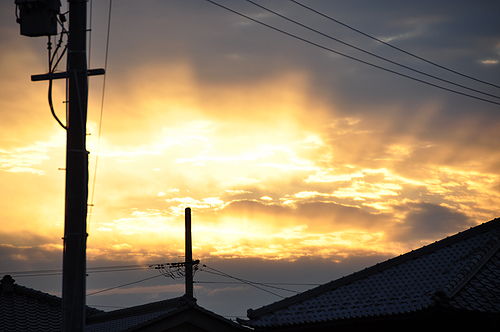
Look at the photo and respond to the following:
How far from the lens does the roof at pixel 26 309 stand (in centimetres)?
2955

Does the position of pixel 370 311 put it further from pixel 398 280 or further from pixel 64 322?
pixel 64 322

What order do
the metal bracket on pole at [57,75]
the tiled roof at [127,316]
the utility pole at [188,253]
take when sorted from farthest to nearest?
1. the utility pole at [188,253]
2. the tiled roof at [127,316]
3. the metal bracket on pole at [57,75]

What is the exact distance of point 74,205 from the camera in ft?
39.3

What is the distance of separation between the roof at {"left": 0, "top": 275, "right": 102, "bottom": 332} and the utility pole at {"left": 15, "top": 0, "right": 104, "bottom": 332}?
18576 millimetres

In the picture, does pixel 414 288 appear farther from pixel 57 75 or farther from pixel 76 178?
pixel 57 75

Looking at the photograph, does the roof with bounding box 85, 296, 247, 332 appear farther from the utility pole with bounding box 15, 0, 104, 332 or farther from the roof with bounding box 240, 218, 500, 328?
the utility pole with bounding box 15, 0, 104, 332

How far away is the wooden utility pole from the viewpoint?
38.0ft

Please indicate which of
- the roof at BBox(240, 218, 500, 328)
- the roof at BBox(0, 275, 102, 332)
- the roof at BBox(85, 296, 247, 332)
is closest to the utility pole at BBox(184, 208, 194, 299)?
the roof at BBox(85, 296, 247, 332)

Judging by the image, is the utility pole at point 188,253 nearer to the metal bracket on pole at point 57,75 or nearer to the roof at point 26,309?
the roof at point 26,309

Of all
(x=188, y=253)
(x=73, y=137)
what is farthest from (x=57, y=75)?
(x=188, y=253)

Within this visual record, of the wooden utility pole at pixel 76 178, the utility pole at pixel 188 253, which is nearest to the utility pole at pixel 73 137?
the wooden utility pole at pixel 76 178

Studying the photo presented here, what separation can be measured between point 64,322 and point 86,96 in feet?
14.0

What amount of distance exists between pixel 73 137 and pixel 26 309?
2213 centimetres

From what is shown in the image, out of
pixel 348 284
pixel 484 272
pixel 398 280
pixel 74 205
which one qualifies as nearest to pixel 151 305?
pixel 348 284
